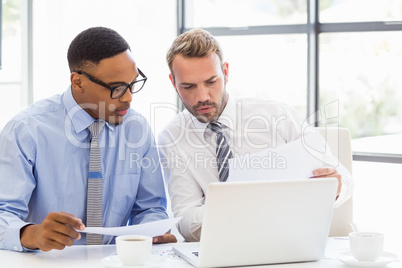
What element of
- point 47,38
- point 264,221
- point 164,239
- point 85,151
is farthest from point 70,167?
point 47,38

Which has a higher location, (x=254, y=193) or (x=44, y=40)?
(x=44, y=40)

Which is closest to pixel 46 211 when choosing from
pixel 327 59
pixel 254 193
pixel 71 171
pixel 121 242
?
pixel 71 171

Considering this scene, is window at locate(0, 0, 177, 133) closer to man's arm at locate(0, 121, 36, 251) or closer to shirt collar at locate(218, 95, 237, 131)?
shirt collar at locate(218, 95, 237, 131)

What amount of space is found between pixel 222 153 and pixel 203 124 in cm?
15

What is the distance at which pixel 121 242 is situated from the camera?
1.48 metres

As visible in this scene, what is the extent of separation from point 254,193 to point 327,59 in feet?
9.56

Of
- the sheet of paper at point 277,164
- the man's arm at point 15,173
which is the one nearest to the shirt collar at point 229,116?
the sheet of paper at point 277,164

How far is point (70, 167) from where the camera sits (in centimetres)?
196

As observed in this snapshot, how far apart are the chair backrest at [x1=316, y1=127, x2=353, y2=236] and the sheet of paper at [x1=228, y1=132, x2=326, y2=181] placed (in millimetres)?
358

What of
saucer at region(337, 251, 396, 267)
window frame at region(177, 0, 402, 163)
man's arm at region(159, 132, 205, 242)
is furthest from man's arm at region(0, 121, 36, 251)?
window frame at region(177, 0, 402, 163)

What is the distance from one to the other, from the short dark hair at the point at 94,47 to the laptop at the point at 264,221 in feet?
2.56

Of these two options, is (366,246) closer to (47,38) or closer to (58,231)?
(58,231)

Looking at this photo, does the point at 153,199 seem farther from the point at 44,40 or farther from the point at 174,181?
the point at 44,40

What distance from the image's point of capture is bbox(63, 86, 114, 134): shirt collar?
196 cm
